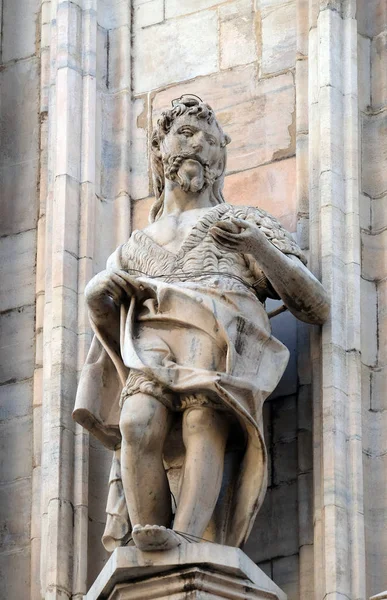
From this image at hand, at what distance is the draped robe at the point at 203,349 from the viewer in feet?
35.9

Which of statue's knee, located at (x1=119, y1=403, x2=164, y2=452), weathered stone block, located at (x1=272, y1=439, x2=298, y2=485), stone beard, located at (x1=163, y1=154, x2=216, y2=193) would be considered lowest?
statue's knee, located at (x1=119, y1=403, x2=164, y2=452)

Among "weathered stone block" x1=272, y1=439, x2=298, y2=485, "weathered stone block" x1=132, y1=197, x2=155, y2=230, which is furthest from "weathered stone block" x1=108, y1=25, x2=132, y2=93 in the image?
"weathered stone block" x1=272, y1=439, x2=298, y2=485

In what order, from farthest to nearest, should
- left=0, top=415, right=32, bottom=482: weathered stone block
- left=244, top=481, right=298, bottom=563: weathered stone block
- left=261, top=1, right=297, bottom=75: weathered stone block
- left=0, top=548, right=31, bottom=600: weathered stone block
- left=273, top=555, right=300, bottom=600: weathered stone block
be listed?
left=261, top=1, right=297, bottom=75: weathered stone block, left=0, top=415, right=32, bottom=482: weathered stone block, left=0, top=548, right=31, bottom=600: weathered stone block, left=244, top=481, right=298, bottom=563: weathered stone block, left=273, top=555, right=300, bottom=600: weathered stone block

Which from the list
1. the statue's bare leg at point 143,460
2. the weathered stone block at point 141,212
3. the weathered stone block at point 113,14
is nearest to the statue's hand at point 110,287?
the statue's bare leg at point 143,460

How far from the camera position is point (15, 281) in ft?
40.8

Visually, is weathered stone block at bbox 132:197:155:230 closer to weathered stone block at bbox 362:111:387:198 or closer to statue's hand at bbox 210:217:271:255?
weathered stone block at bbox 362:111:387:198

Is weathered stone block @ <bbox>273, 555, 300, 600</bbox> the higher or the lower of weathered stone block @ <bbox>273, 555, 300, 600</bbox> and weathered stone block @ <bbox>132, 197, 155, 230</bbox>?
the lower

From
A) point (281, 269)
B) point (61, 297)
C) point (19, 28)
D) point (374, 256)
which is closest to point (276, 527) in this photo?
point (281, 269)

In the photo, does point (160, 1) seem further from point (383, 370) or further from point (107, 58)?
point (383, 370)

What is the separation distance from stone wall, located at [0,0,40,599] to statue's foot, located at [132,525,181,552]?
118 centimetres

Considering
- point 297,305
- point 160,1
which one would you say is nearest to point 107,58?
point 160,1

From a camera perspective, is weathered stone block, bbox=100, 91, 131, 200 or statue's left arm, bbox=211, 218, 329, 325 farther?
weathered stone block, bbox=100, 91, 131, 200

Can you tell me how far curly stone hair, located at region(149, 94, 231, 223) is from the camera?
37.8ft

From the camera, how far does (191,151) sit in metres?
11.5
